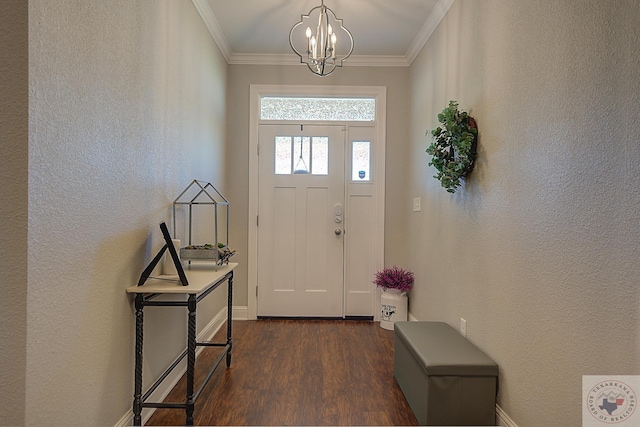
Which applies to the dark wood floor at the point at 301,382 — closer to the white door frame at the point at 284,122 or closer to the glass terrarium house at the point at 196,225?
the white door frame at the point at 284,122

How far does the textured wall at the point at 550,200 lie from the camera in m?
1.11

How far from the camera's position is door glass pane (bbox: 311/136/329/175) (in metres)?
3.66

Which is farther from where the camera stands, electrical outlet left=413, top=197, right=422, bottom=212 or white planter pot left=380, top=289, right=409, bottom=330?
white planter pot left=380, top=289, right=409, bottom=330

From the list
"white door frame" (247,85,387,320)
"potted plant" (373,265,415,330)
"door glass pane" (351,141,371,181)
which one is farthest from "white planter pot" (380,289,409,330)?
"door glass pane" (351,141,371,181)

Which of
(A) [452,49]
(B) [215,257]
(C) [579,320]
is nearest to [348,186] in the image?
(A) [452,49]

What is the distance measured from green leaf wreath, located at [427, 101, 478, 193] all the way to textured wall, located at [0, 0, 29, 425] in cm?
200

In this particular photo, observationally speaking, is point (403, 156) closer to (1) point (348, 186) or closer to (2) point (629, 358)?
(1) point (348, 186)

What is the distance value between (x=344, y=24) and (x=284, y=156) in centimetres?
134

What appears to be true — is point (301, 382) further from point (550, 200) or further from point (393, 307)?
point (550, 200)

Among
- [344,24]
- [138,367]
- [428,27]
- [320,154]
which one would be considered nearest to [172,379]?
[138,367]

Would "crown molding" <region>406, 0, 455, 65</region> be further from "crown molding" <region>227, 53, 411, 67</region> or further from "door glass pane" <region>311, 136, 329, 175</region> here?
"door glass pane" <region>311, 136, 329, 175</region>

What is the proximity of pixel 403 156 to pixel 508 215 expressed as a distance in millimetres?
2012

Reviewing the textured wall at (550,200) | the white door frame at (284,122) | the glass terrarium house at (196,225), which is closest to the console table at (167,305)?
the glass terrarium house at (196,225)

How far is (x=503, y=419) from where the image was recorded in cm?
175
